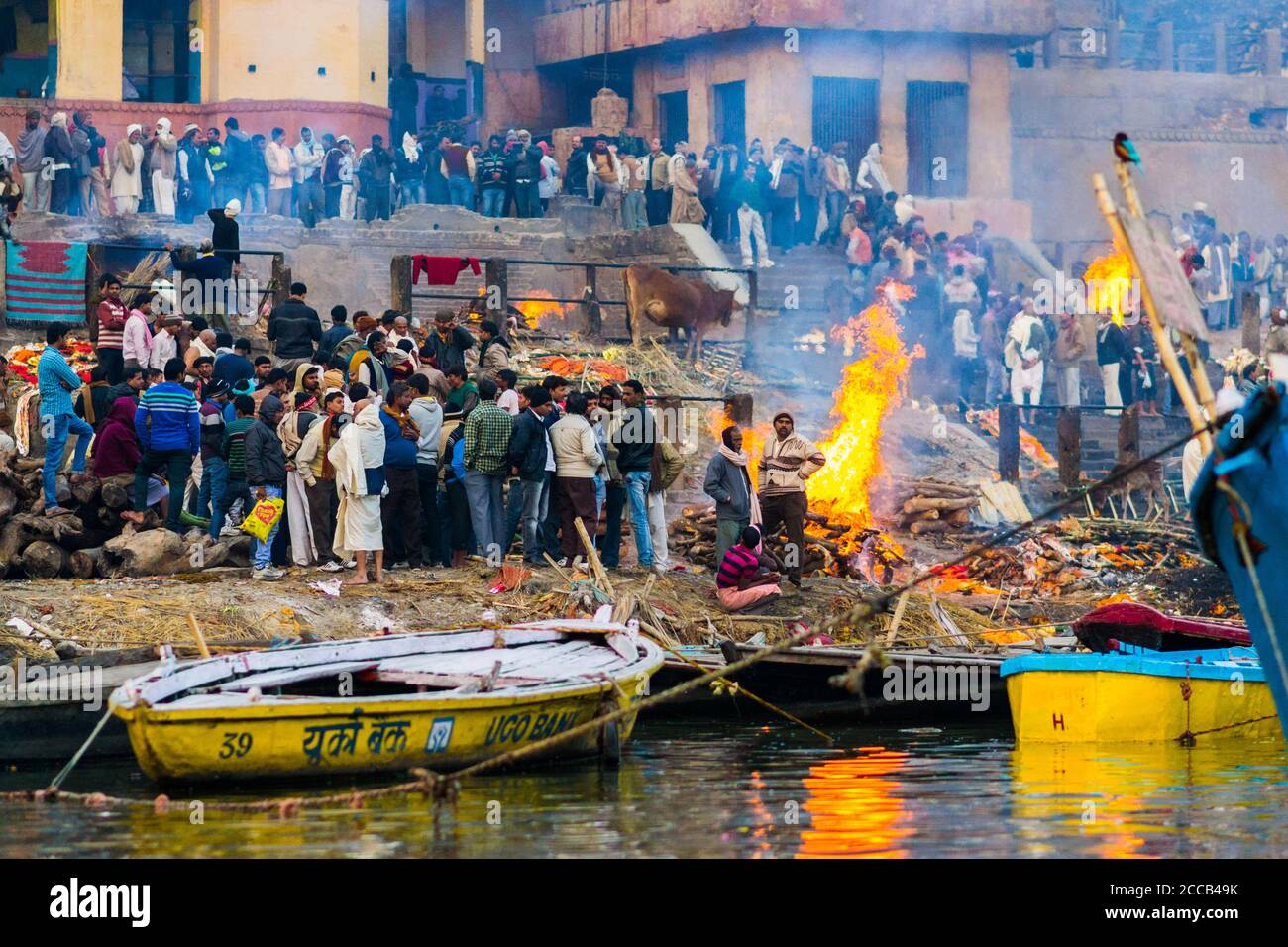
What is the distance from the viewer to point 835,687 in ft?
63.9

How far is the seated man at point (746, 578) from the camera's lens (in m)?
20.5

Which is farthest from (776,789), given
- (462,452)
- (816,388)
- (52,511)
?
(816,388)

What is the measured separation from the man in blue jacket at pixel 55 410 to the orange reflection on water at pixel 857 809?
7.90 m

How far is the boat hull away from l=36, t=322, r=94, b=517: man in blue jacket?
6.20 metres

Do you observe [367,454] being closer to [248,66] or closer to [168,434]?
[168,434]

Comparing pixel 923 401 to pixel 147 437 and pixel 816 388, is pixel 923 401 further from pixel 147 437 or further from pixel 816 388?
pixel 147 437

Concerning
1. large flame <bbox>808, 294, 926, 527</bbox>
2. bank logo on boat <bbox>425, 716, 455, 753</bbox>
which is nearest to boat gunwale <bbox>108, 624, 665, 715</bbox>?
bank logo on boat <bbox>425, 716, 455, 753</bbox>

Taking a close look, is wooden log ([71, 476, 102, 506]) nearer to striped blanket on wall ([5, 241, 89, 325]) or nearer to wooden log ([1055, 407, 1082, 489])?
striped blanket on wall ([5, 241, 89, 325])

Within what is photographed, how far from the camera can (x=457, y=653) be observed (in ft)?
56.5

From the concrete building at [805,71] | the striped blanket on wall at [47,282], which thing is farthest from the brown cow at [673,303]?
the concrete building at [805,71]

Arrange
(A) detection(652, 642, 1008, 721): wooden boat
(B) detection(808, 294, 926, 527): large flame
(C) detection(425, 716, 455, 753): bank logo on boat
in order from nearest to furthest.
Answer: (C) detection(425, 716, 455, 753): bank logo on boat < (A) detection(652, 642, 1008, 721): wooden boat < (B) detection(808, 294, 926, 527): large flame

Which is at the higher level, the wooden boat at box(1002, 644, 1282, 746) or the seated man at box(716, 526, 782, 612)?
the seated man at box(716, 526, 782, 612)

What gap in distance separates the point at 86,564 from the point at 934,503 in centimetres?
974

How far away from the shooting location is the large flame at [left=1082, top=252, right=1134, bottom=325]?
32.5 metres
